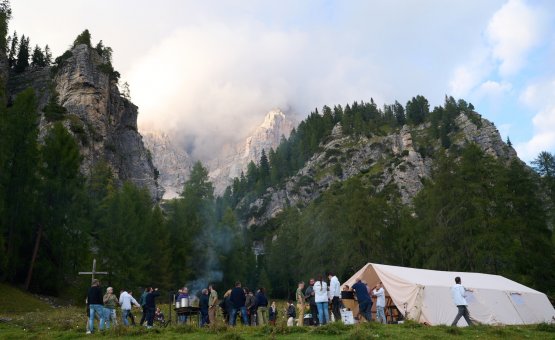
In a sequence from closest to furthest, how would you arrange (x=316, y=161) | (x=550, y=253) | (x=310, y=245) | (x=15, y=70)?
(x=550, y=253), (x=310, y=245), (x=15, y=70), (x=316, y=161)

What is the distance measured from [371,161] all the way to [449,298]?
127 metres

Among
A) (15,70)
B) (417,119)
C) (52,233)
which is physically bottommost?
(52,233)

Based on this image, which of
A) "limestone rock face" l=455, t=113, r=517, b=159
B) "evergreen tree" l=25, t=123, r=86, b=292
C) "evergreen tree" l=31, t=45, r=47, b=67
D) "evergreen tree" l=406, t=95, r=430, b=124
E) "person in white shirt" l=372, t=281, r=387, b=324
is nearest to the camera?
"person in white shirt" l=372, t=281, r=387, b=324

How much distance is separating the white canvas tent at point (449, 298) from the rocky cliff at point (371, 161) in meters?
102

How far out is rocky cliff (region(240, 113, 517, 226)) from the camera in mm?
133500

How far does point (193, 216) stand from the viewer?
61719mm

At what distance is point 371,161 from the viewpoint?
14775 cm

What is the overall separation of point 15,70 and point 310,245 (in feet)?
233

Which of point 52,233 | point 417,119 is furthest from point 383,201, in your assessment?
point 417,119

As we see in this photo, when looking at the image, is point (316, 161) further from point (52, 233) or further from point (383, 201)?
point (52, 233)

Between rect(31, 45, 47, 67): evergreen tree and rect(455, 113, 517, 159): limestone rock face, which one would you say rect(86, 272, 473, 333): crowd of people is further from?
rect(455, 113, 517, 159): limestone rock face

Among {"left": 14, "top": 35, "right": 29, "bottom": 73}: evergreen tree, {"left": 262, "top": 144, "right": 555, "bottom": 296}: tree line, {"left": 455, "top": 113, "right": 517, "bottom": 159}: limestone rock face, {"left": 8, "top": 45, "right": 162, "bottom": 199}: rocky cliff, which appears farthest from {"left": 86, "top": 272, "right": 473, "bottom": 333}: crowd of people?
{"left": 455, "top": 113, "right": 517, "bottom": 159}: limestone rock face

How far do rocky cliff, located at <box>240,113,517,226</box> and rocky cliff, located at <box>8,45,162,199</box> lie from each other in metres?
60.6

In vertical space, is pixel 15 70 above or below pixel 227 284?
above
